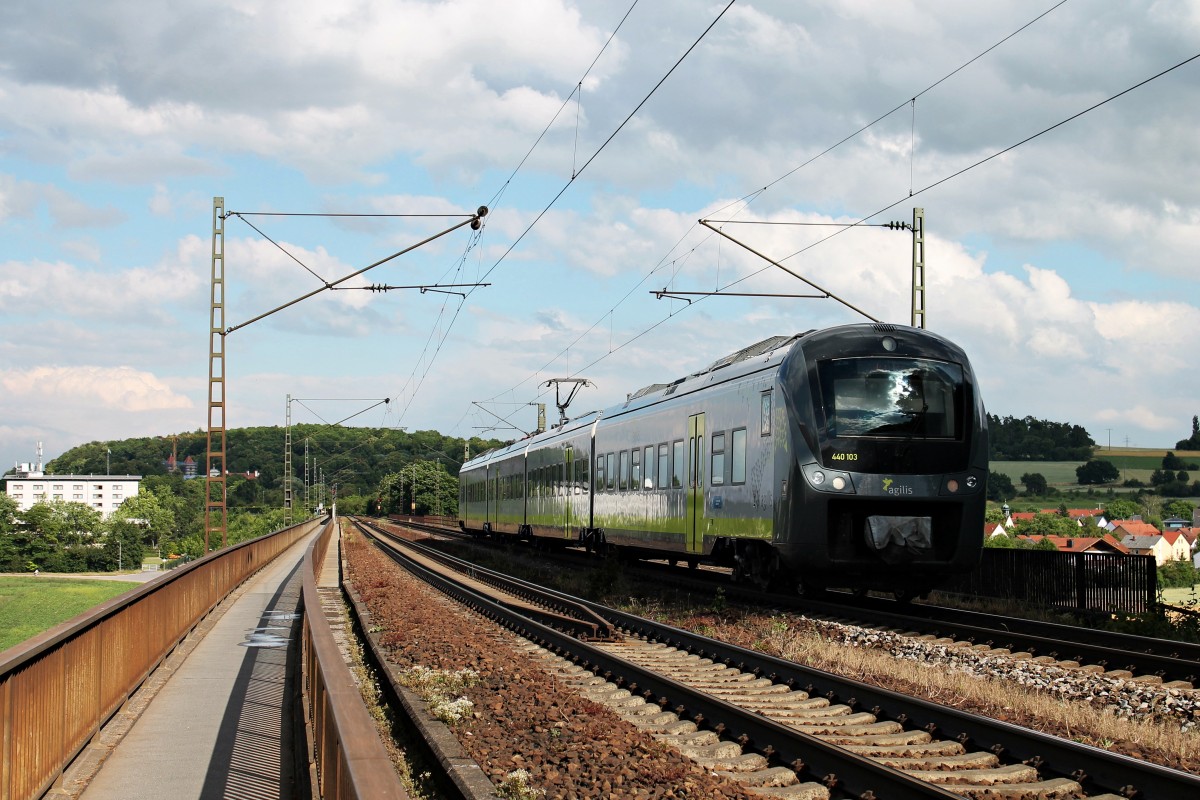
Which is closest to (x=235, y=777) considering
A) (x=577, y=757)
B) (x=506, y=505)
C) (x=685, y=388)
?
(x=577, y=757)

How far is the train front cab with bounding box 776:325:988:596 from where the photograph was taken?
1551 cm

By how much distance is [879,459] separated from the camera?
15570 millimetres

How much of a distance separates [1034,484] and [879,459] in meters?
78.9

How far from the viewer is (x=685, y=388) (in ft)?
72.3

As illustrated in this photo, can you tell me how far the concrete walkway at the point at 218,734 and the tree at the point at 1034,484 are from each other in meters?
79.1

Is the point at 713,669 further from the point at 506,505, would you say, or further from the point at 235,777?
the point at 506,505

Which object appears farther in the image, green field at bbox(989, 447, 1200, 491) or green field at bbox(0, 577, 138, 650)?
green field at bbox(989, 447, 1200, 491)

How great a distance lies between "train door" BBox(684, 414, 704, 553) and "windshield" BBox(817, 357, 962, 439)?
4917 millimetres

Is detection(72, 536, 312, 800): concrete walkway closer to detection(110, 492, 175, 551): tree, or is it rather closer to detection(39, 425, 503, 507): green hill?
detection(39, 425, 503, 507): green hill

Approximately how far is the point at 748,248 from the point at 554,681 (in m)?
13.6

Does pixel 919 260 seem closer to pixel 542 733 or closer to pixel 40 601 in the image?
pixel 542 733

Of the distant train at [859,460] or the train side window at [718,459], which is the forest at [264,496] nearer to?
the train side window at [718,459]

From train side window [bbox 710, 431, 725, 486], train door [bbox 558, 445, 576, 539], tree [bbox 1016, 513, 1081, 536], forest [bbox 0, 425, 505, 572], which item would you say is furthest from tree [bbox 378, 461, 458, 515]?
train side window [bbox 710, 431, 725, 486]

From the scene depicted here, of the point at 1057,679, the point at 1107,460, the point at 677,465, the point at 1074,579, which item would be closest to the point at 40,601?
the point at 677,465
